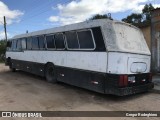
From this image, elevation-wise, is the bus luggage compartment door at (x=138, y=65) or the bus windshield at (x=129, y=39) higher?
the bus windshield at (x=129, y=39)

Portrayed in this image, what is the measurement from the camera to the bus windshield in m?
8.93

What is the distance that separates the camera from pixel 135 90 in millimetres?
9016

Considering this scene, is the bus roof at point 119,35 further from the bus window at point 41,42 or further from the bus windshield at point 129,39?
the bus window at point 41,42

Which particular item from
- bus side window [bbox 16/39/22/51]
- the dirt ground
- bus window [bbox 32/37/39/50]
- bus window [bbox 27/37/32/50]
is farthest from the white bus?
bus side window [bbox 16/39/22/51]

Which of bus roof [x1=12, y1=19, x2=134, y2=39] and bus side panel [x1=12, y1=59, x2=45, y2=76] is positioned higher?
bus roof [x1=12, y1=19, x2=134, y2=39]

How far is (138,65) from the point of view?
923 centimetres

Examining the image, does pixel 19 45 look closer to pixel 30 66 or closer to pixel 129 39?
pixel 30 66

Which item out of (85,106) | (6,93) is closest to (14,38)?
(6,93)

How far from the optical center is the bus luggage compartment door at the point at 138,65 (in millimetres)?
8875

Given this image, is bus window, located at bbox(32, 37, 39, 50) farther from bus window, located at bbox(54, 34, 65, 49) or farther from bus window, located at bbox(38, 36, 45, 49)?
bus window, located at bbox(54, 34, 65, 49)

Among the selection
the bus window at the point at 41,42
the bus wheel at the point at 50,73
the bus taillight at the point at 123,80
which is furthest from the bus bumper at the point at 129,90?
the bus window at the point at 41,42

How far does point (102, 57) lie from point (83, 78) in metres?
1.41

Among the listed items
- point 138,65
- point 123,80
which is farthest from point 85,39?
point 123,80

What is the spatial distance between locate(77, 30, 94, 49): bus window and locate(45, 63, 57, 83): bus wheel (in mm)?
2772
